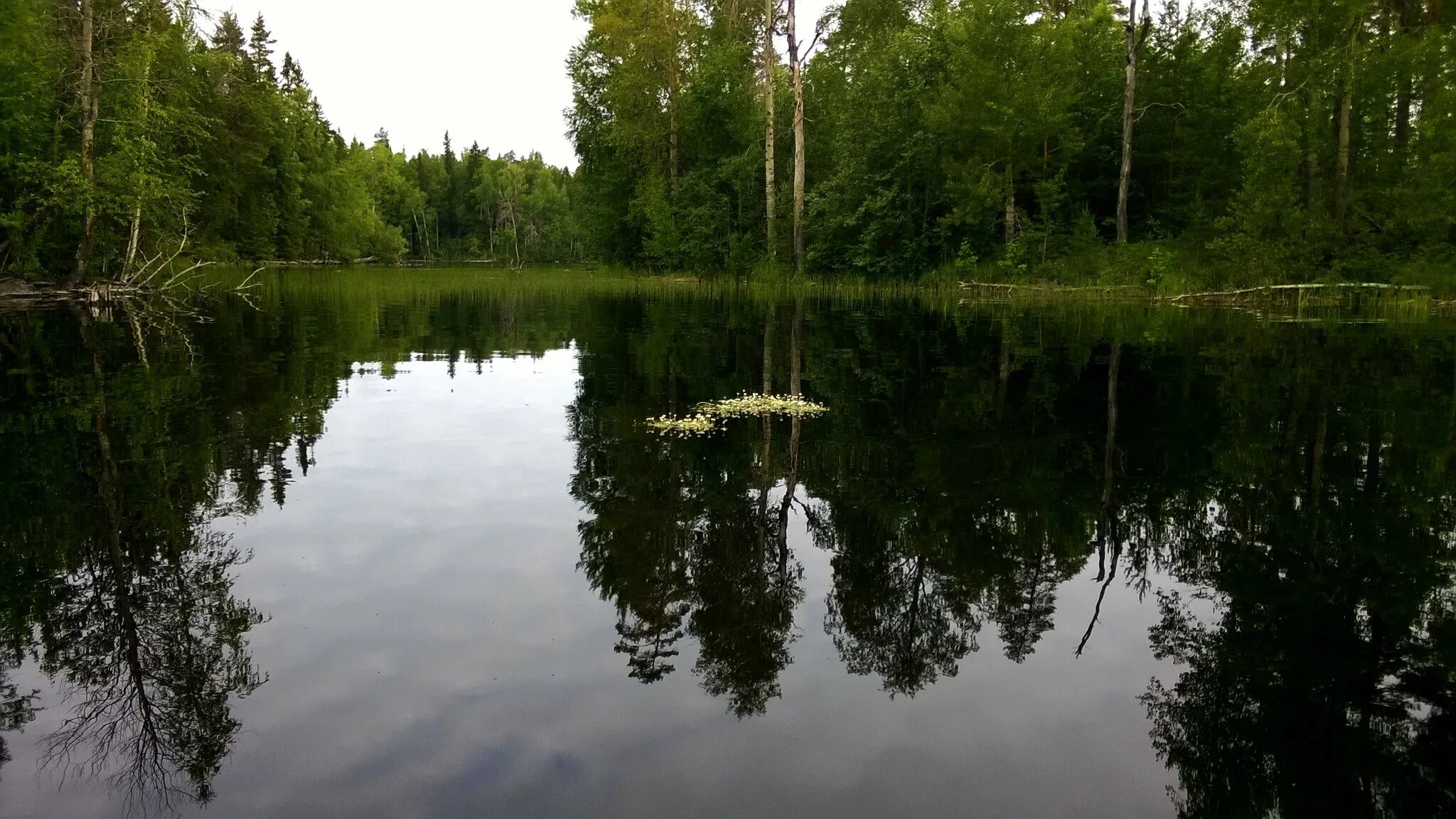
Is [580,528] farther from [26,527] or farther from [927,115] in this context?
[927,115]

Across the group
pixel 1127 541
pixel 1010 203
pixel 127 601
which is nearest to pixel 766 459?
pixel 1127 541

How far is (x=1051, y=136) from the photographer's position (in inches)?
1414

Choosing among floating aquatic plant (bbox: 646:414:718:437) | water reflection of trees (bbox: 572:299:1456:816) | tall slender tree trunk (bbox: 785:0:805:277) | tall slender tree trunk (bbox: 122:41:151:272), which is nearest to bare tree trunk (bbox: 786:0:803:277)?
tall slender tree trunk (bbox: 785:0:805:277)

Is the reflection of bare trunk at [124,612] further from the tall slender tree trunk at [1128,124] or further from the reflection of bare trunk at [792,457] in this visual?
the tall slender tree trunk at [1128,124]

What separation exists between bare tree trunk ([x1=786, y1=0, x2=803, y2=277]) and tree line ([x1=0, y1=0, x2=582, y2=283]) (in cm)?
1994

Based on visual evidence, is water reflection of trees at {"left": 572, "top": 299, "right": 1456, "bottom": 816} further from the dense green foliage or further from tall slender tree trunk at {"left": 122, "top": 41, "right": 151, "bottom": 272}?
tall slender tree trunk at {"left": 122, "top": 41, "right": 151, "bottom": 272}

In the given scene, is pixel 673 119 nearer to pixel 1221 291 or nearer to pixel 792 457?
pixel 1221 291

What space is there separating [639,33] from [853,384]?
3587cm

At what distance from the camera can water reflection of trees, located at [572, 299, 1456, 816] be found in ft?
13.9

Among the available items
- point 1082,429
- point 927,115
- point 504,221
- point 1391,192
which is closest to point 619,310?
point 927,115

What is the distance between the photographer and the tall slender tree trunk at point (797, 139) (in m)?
36.8

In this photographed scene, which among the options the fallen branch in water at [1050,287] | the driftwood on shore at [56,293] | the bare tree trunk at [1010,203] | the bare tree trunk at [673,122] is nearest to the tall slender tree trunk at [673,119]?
the bare tree trunk at [673,122]

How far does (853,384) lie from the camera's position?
13.4 m

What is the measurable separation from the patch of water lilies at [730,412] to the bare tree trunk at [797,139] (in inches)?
1058
